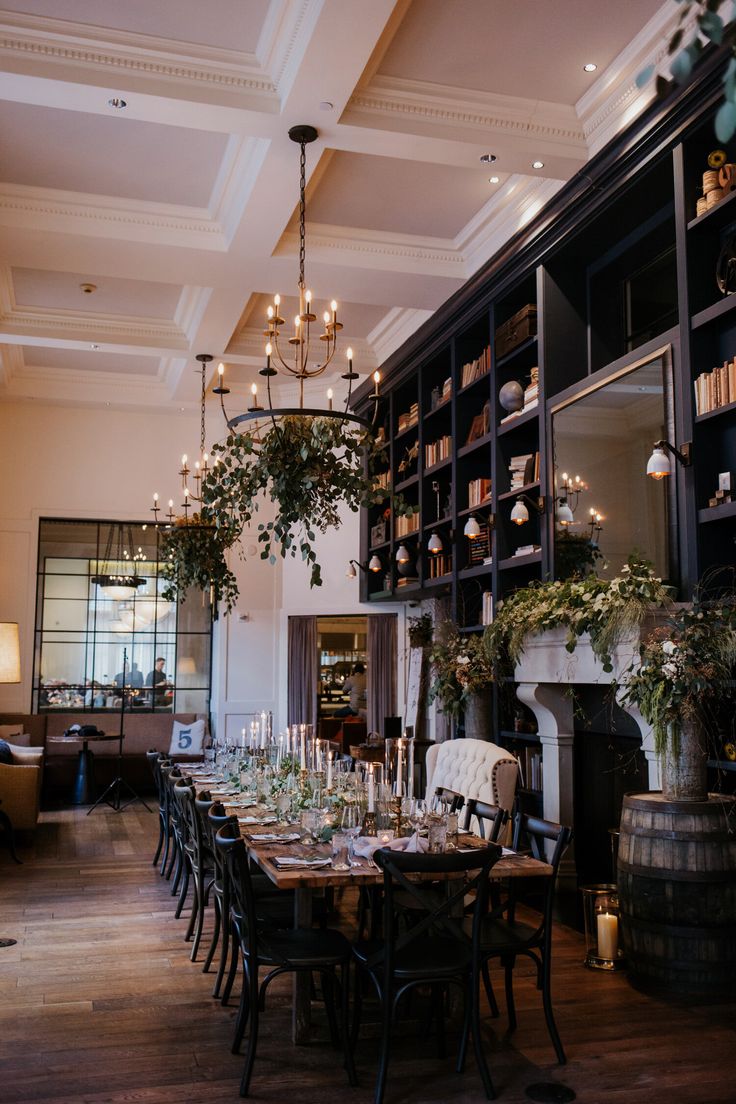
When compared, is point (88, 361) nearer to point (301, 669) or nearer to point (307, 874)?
point (301, 669)

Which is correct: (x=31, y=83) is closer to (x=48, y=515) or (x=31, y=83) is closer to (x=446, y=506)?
(x=446, y=506)

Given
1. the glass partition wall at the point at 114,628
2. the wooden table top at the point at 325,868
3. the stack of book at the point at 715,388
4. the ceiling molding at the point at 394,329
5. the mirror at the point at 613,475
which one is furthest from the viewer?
the glass partition wall at the point at 114,628

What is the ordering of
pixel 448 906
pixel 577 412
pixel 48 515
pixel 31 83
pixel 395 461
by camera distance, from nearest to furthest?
pixel 448 906 → pixel 31 83 → pixel 577 412 → pixel 395 461 → pixel 48 515

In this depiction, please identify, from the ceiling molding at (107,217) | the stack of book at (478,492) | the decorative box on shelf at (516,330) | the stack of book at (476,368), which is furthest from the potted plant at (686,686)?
the ceiling molding at (107,217)

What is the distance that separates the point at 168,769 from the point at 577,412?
398 cm

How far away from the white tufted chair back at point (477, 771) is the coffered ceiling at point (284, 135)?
12.0 ft

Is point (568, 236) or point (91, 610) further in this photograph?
point (91, 610)

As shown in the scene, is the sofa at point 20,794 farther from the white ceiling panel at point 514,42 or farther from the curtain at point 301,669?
the white ceiling panel at point 514,42

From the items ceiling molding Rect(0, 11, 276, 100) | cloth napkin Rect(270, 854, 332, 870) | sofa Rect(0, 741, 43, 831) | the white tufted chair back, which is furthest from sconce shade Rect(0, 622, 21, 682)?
cloth napkin Rect(270, 854, 332, 870)

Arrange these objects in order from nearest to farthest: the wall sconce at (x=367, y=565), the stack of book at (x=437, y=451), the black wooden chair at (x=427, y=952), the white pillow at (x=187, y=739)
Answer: the black wooden chair at (x=427, y=952) < the stack of book at (x=437, y=451) < the wall sconce at (x=367, y=565) < the white pillow at (x=187, y=739)

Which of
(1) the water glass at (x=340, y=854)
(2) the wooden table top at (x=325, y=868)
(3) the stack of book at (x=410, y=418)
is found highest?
(3) the stack of book at (x=410, y=418)

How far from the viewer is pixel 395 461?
10180 millimetres

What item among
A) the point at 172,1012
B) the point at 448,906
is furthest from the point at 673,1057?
the point at 172,1012

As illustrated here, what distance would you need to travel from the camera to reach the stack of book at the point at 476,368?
7957 millimetres
